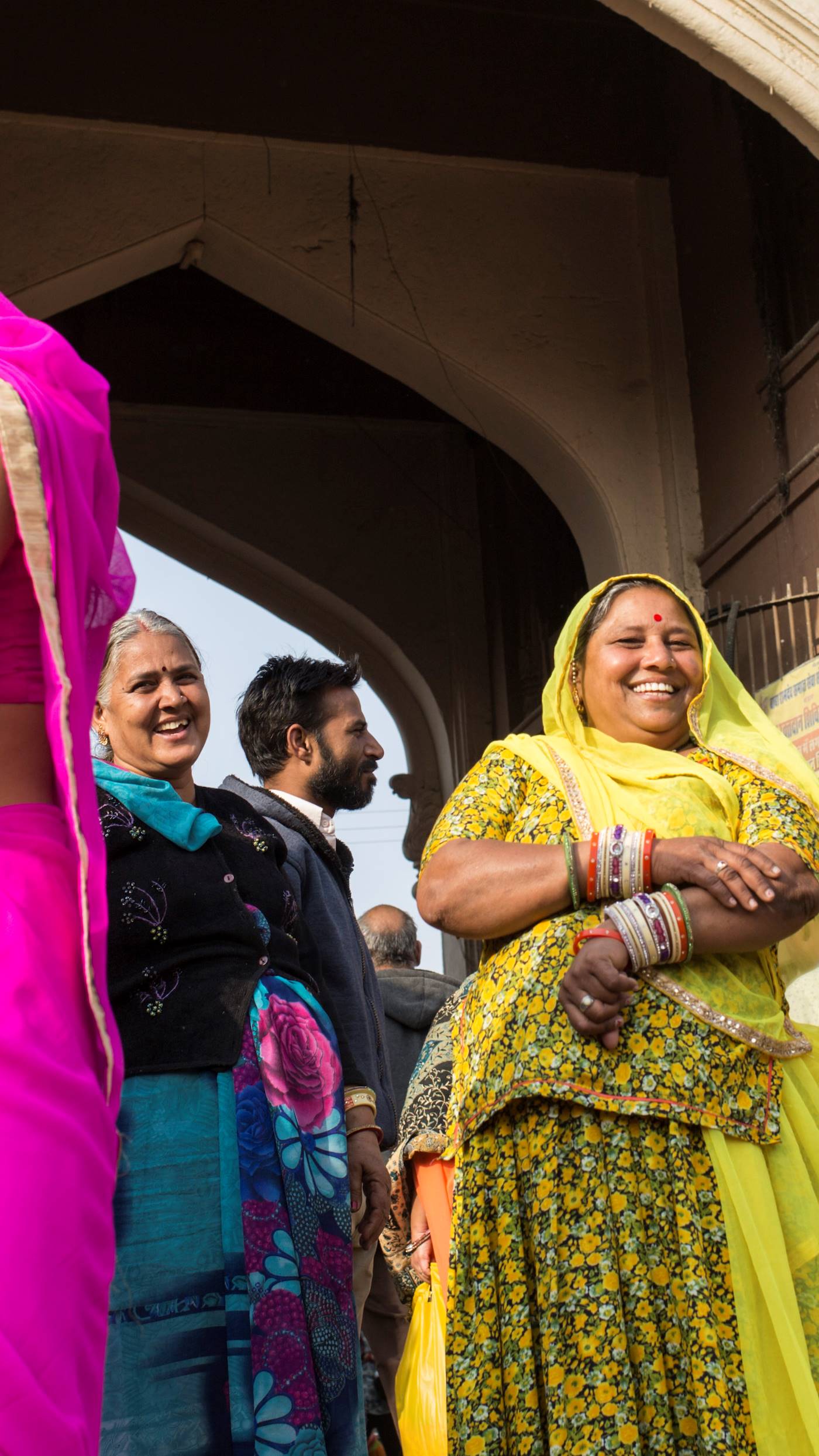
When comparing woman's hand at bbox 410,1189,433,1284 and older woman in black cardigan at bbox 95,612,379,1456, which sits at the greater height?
older woman in black cardigan at bbox 95,612,379,1456

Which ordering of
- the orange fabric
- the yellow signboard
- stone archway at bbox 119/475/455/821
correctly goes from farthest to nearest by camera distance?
1. stone archway at bbox 119/475/455/821
2. the yellow signboard
3. the orange fabric

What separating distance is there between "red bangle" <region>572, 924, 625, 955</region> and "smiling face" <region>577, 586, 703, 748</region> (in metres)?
0.46

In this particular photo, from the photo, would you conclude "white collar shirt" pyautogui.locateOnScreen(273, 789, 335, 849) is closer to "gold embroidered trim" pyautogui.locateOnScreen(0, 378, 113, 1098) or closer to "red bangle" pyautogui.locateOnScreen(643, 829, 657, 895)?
"red bangle" pyautogui.locateOnScreen(643, 829, 657, 895)

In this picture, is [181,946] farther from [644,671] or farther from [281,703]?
[281,703]

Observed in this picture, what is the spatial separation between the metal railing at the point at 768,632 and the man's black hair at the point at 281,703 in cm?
142

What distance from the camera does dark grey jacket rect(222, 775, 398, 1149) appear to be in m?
2.79

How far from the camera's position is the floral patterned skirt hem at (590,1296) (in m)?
1.92

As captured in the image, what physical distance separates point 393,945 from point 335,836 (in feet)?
4.51

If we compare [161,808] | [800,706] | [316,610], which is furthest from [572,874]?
[316,610]

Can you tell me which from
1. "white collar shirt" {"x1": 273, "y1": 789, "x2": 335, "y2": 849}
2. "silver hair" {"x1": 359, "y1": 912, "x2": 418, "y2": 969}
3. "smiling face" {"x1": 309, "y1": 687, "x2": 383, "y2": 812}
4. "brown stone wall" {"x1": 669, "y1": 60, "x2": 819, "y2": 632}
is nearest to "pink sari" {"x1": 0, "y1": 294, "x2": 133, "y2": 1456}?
"white collar shirt" {"x1": 273, "y1": 789, "x2": 335, "y2": 849}

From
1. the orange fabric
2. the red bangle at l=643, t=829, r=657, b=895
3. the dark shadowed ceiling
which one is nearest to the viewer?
the red bangle at l=643, t=829, r=657, b=895

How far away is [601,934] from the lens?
212cm

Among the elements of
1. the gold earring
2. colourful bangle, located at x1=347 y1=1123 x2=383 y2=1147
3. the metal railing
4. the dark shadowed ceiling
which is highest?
the dark shadowed ceiling

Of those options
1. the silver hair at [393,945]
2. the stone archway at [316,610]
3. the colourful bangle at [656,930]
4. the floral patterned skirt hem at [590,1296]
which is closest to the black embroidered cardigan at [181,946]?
the floral patterned skirt hem at [590,1296]
